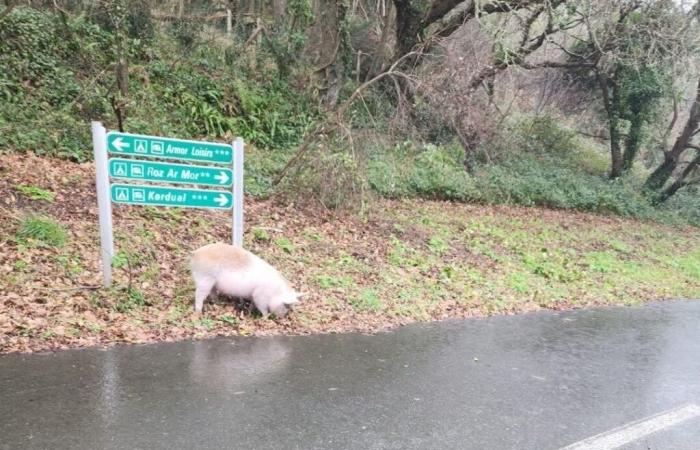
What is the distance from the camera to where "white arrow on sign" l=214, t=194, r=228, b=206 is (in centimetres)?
657

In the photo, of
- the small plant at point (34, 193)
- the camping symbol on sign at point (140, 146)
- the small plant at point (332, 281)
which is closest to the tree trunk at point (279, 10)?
the small plant at point (34, 193)

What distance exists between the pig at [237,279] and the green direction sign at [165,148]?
1130mm

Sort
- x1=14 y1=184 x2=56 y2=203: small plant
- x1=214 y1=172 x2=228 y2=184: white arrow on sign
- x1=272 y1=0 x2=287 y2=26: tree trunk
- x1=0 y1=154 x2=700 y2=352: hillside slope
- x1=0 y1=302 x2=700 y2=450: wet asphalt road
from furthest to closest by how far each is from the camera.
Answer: x1=272 y1=0 x2=287 y2=26: tree trunk, x1=14 y1=184 x2=56 y2=203: small plant, x1=214 y1=172 x2=228 y2=184: white arrow on sign, x1=0 y1=154 x2=700 y2=352: hillside slope, x1=0 y1=302 x2=700 y2=450: wet asphalt road

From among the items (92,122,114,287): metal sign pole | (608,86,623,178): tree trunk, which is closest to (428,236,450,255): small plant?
(92,122,114,287): metal sign pole

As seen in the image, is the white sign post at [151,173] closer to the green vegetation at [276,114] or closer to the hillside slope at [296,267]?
the hillside slope at [296,267]

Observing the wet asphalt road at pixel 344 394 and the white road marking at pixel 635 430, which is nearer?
the wet asphalt road at pixel 344 394

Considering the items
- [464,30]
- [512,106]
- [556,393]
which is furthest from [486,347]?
[512,106]

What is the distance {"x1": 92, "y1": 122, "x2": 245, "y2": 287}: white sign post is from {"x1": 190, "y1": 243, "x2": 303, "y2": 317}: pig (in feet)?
2.41

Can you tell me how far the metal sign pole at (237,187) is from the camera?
660cm

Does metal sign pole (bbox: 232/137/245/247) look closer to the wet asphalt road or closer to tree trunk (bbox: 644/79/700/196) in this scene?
the wet asphalt road

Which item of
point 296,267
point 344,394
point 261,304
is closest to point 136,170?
point 261,304

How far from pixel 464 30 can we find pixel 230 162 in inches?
574

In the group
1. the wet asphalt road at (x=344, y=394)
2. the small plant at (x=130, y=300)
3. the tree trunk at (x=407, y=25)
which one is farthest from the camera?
the tree trunk at (x=407, y=25)

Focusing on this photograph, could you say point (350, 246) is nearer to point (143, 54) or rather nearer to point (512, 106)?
point (143, 54)
